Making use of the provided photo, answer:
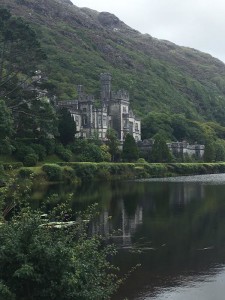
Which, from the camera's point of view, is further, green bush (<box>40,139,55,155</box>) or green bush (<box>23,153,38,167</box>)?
green bush (<box>40,139,55,155</box>)

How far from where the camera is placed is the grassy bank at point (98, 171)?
66919mm

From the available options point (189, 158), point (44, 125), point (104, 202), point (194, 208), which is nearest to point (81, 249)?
point (194, 208)

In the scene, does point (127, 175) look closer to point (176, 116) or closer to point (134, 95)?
point (176, 116)

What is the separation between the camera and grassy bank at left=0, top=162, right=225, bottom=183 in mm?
66919

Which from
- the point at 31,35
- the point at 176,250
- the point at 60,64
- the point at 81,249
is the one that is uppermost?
the point at 60,64

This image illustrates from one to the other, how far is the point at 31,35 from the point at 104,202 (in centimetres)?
3545

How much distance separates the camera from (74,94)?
506 feet

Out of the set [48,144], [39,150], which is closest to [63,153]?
[48,144]

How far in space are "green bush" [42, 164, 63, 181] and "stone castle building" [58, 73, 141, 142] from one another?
127 feet

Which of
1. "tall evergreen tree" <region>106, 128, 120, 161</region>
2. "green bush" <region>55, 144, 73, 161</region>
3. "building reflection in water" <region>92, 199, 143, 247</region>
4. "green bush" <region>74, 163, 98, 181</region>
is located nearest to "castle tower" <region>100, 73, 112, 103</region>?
"tall evergreen tree" <region>106, 128, 120, 161</region>

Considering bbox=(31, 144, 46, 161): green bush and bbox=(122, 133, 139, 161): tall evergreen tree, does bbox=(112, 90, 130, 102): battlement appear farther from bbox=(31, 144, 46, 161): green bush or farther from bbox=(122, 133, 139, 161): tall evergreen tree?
bbox=(31, 144, 46, 161): green bush

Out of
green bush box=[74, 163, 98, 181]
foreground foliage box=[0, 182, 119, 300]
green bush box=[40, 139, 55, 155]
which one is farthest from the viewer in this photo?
green bush box=[40, 139, 55, 155]

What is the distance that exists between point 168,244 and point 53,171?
151 feet

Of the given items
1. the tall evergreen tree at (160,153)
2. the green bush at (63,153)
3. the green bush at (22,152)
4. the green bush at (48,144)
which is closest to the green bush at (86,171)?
the green bush at (63,153)
